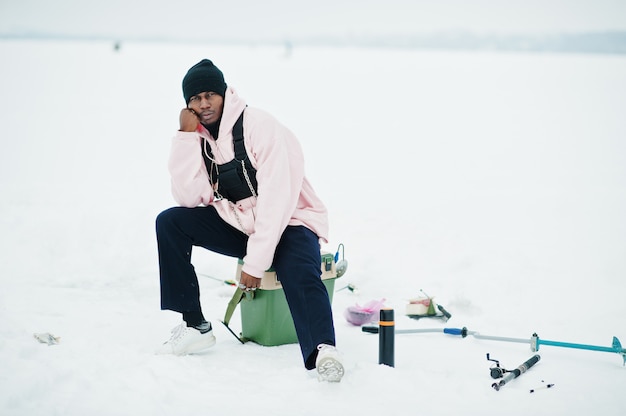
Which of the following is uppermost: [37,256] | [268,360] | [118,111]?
[118,111]

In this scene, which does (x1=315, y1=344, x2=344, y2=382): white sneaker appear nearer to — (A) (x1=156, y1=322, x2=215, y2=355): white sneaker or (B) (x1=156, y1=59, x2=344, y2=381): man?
(B) (x1=156, y1=59, x2=344, y2=381): man

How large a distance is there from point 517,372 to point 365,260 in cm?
239

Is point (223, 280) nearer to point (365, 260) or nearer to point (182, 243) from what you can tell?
point (365, 260)

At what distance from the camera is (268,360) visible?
3.32 m

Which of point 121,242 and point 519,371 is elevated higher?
point 121,242

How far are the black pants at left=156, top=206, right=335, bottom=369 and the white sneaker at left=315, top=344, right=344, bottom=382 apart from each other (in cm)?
10

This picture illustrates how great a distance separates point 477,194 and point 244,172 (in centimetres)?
527

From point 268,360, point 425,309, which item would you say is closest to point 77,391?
point 268,360

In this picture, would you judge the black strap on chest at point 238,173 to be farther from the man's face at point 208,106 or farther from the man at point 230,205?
the man's face at point 208,106

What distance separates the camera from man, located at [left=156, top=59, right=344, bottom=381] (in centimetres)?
320

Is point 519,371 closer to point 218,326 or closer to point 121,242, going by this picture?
point 218,326

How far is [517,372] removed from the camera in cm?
307

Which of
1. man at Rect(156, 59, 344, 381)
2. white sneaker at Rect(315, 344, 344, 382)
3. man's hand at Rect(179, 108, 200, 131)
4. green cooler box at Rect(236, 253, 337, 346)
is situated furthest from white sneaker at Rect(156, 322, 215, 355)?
man's hand at Rect(179, 108, 200, 131)

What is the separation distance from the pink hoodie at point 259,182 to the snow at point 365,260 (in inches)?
28.5
